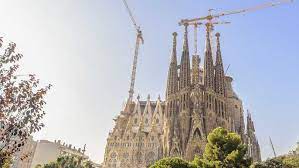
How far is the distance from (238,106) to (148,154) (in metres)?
23.0

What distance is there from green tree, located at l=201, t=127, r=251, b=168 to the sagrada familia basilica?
80.4ft

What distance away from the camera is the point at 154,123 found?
74688 mm

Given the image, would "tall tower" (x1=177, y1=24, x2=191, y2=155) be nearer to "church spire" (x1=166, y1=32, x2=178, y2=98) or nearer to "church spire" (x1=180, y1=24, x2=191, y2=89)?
"church spire" (x1=180, y1=24, x2=191, y2=89)

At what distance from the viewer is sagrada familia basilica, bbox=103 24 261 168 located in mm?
59438

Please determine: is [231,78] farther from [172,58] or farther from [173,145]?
[173,145]

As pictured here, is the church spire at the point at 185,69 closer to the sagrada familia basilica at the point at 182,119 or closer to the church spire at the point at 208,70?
the sagrada familia basilica at the point at 182,119

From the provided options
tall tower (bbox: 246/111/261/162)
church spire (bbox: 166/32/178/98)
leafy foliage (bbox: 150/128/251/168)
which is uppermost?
church spire (bbox: 166/32/178/98)

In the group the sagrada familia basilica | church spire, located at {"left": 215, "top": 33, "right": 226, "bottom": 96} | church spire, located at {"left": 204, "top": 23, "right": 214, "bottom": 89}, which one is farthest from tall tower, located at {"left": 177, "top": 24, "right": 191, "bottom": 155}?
church spire, located at {"left": 215, "top": 33, "right": 226, "bottom": 96}

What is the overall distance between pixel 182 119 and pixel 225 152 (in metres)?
29.4

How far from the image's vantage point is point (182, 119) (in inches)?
2399

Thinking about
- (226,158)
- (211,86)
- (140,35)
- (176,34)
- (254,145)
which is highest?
(140,35)

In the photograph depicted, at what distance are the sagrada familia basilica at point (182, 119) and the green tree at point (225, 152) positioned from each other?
2451cm

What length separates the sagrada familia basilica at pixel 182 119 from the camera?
59438 mm

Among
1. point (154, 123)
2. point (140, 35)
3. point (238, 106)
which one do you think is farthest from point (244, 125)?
point (140, 35)
